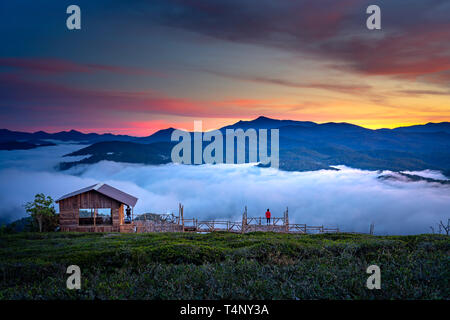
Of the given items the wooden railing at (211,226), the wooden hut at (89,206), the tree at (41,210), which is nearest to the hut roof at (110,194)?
the wooden hut at (89,206)

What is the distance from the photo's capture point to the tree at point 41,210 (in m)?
36.6

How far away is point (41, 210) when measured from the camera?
36688 millimetres

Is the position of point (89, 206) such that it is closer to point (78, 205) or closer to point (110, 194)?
point (78, 205)

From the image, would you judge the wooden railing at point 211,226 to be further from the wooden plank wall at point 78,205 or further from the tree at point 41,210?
the tree at point 41,210

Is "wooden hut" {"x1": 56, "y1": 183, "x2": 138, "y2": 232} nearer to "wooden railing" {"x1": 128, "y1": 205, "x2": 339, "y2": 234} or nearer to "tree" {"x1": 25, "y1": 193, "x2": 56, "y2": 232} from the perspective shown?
"tree" {"x1": 25, "y1": 193, "x2": 56, "y2": 232}

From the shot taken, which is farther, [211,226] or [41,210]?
[211,226]

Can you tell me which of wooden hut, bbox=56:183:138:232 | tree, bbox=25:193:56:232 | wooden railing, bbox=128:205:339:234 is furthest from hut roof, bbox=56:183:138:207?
wooden railing, bbox=128:205:339:234

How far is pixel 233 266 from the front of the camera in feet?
35.1

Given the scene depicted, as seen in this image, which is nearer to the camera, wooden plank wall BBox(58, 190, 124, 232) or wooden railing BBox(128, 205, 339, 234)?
wooden plank wall BBox(58, 190, 124, 232)

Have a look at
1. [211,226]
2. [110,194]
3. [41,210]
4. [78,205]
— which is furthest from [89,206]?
[211,226]

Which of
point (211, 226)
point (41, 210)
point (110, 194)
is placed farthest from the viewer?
point (211, 226)

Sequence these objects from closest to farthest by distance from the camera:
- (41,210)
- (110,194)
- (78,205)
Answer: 1. (110,194)
2. (78,205)
3. (41,210)

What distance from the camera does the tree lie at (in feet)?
120
